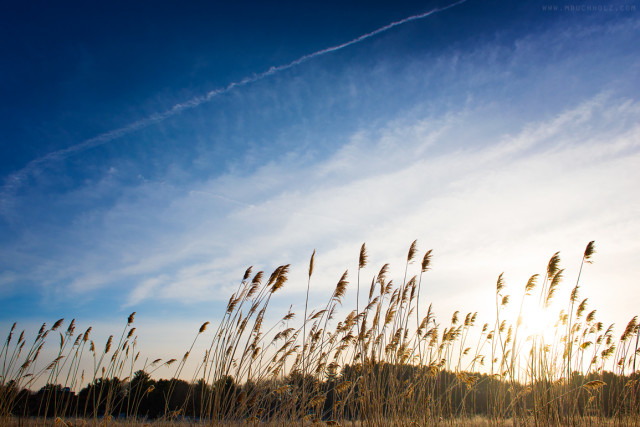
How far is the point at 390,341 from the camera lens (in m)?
5.10

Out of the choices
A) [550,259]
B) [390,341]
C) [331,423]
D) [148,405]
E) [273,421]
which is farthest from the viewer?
[148,405]

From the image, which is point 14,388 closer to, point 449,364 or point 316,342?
point 316,342

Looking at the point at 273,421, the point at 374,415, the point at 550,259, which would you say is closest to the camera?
the point at 374,415

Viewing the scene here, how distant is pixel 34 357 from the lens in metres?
6.35

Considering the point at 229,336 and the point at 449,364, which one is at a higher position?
the point at 229,336

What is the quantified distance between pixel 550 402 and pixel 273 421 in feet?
11.1

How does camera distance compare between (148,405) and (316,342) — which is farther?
(148,405)

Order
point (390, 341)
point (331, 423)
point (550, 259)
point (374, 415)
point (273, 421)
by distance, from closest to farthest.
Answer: point (331, 423) → point (374, 415) → point (550, 259) → point (273, 421) → point (390, 341)

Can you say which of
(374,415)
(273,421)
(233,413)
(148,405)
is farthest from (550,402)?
(148,405)

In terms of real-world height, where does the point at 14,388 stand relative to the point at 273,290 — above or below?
below

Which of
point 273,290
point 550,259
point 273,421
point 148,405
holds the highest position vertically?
point 550,259

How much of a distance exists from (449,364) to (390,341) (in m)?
1.84

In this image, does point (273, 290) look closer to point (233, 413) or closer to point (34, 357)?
point (233, 413)

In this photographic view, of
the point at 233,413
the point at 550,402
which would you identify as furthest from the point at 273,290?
the point at 550,402
